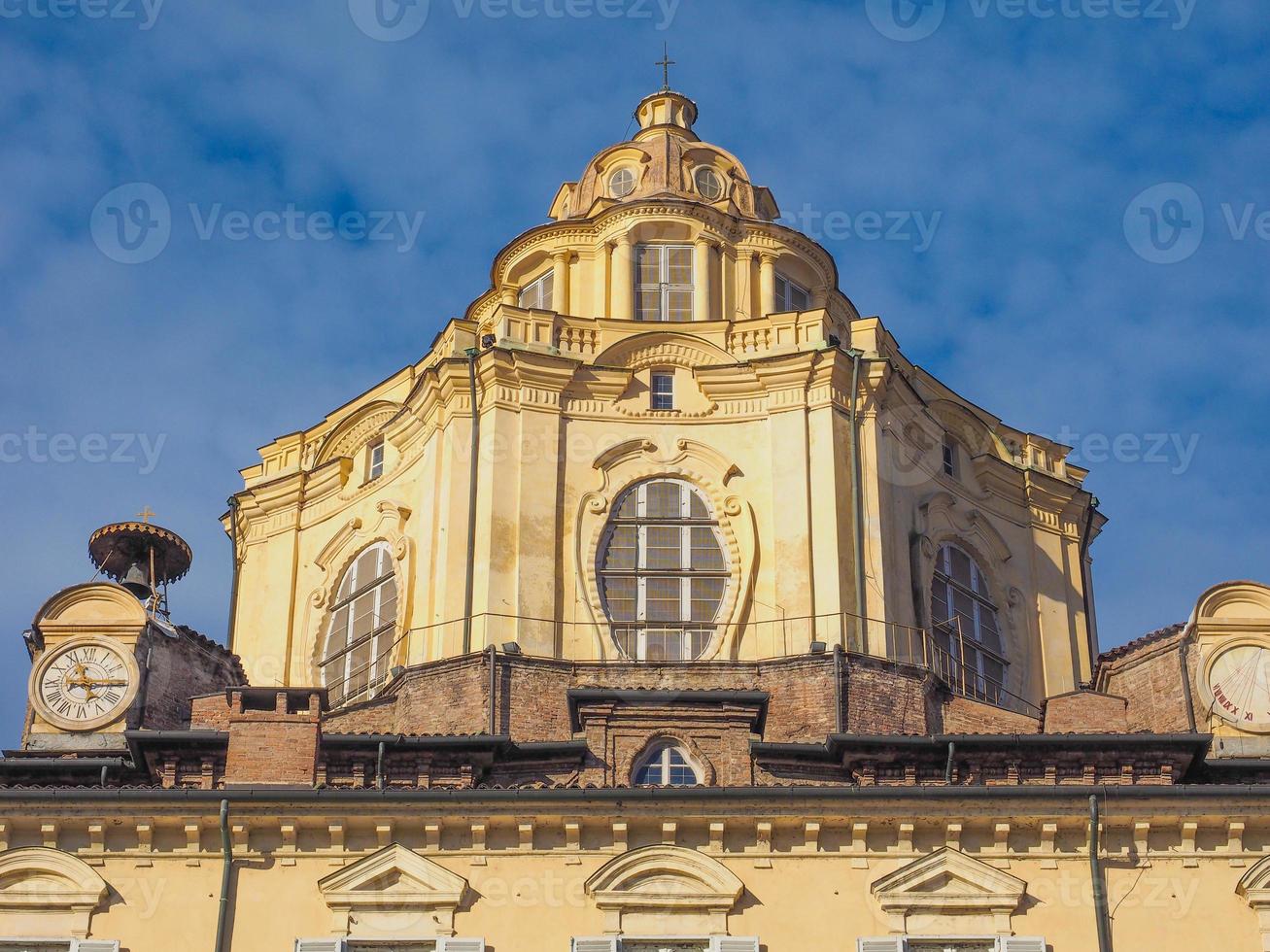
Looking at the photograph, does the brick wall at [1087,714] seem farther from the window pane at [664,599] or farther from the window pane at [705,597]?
the window pane at [664,599]

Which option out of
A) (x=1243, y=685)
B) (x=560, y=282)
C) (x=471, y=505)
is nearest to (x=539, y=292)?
(x=560, y=282)

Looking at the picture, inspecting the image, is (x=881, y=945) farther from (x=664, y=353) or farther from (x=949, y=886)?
(x=664, y=353)

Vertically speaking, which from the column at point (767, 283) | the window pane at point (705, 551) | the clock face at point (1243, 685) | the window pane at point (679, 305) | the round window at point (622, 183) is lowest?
the clock face at point (1243, 685)

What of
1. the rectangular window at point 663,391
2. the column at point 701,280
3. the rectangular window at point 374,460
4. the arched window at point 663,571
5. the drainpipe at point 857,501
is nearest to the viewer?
the drainpipe at point 857,501

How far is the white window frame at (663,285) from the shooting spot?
5562 centimetres

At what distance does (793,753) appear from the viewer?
42.7m

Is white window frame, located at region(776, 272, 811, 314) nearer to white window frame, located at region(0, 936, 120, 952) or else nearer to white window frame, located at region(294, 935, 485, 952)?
white window frame, located at region(294, 935, 485, 952)

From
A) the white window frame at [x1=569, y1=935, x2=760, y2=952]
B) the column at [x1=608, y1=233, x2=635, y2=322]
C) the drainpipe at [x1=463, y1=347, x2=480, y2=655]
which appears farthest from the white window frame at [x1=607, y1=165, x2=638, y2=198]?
the white window frame at [x1=569, y1=935, x2=760, y2=952]

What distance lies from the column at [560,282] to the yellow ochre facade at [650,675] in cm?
9

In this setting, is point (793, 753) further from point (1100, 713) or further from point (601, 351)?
point (601, 351)

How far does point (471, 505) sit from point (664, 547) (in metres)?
3.74

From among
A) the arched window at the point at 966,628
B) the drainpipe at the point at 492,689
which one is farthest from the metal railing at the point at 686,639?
the arched window at the point at 966,628

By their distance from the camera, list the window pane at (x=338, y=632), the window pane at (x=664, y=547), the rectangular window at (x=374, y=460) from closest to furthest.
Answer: the window pane at (x=664, y=547) < the window pane at (x=338, y=632) < the rectangular window at (x=374, y=460)

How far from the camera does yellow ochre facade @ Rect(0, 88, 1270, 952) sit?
121 feet
